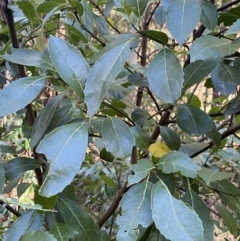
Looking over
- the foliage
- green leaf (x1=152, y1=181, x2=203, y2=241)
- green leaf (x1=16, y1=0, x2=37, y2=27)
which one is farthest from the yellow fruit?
green leaf (x1=16, y1=0, x2=37, y2=27)

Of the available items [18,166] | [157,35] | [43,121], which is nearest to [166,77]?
[157,35]

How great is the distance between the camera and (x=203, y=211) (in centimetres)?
48

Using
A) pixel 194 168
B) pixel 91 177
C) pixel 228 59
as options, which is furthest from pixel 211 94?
pixel 194 168

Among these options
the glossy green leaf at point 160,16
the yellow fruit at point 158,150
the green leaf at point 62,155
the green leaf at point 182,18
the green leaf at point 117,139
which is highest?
the green leaf at point 182,18

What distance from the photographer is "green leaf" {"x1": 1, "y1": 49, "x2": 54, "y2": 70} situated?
1.51ft

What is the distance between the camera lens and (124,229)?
0.41m

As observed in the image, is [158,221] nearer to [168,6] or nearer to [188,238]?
[188,238]

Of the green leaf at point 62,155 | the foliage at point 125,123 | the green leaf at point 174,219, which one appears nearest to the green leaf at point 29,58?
the foliage at point 125,123

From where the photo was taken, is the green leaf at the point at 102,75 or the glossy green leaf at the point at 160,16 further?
the glossy green leaf at the point at 160,16

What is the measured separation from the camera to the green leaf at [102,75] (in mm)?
382

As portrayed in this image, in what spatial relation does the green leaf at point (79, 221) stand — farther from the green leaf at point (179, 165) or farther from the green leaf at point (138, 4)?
the green leaf at point (138, 4)

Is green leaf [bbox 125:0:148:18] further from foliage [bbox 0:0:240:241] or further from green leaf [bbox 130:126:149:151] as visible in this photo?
green leaf [bbox 130:126:149:151]

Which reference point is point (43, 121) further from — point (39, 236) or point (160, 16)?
point (160, 16)

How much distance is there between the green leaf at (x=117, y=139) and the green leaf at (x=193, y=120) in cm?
11
